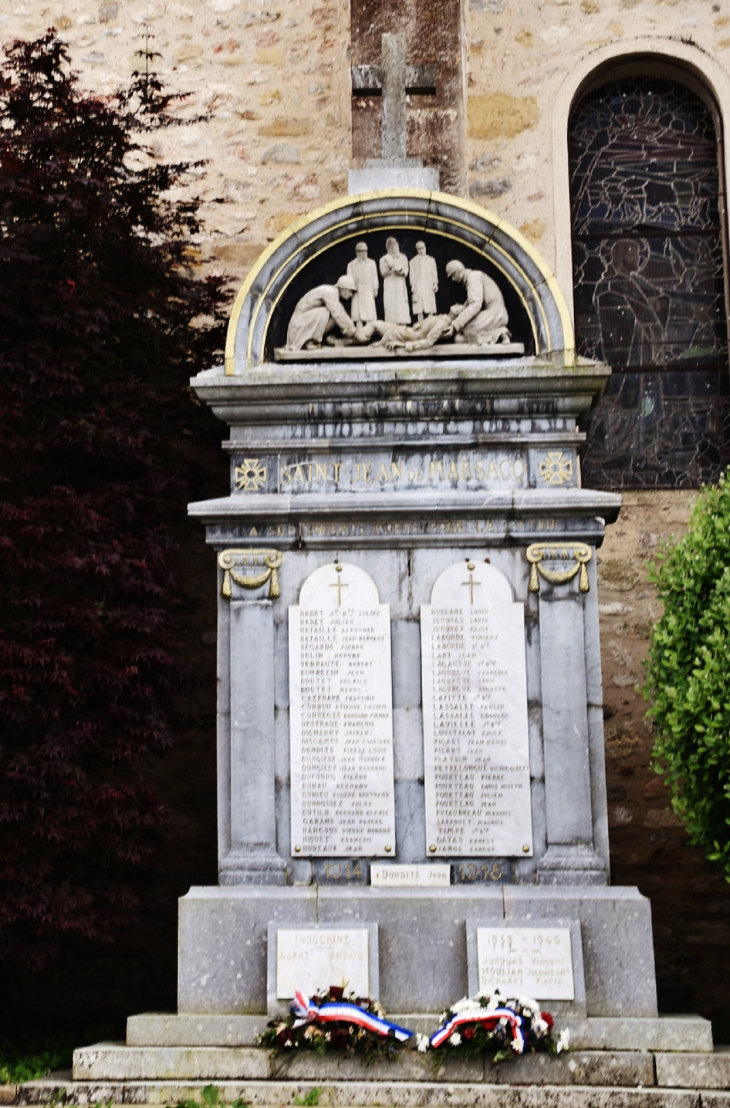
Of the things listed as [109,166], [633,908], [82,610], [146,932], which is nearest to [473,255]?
[109,166]

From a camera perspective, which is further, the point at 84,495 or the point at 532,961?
the point at 84,495

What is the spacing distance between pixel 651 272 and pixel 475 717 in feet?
14.7

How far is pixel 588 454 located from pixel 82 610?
4055mm

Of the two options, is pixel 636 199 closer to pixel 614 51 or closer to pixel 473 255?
pixel 614 51

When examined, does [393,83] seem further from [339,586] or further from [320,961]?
[320,961]

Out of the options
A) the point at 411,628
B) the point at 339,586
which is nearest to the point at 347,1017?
the point at 411,628

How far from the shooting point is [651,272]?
9648 millimetres

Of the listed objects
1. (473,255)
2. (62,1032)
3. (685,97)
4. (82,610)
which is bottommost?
(62,1032)

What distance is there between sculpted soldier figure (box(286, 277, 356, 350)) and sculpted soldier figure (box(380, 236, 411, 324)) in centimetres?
20

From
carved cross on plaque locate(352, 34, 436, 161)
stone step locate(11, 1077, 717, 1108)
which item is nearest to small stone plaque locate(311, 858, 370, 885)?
stone step locate(11, 1077, 717, 1108)

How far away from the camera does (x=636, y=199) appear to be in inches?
384

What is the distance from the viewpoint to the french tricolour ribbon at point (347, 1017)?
5.96m

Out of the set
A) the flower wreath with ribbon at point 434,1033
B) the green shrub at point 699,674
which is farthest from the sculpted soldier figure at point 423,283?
the flower wreath with ribbon at point 434,1033

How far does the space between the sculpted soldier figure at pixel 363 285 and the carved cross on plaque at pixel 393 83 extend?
2.98ft
